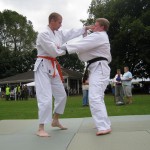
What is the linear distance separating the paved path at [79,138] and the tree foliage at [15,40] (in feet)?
211

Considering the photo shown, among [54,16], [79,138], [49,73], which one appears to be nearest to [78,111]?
[49,73]

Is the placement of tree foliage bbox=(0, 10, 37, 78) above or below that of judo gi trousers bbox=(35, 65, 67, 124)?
above

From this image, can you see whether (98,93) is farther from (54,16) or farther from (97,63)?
(54,16)

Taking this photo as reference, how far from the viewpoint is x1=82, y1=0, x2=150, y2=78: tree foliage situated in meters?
41.7

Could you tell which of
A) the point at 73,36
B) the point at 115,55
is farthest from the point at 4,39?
the point at 73,36

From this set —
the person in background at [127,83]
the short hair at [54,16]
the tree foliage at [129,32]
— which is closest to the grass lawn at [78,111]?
the person in background at [127,83]

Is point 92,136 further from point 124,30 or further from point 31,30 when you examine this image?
point 31,30

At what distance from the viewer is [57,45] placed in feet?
20.9

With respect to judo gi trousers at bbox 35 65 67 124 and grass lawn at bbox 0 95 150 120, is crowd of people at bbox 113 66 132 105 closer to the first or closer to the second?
grass lawn at bbox 0 95 150 120

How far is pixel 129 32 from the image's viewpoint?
1689 inches

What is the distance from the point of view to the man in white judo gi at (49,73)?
6.16m

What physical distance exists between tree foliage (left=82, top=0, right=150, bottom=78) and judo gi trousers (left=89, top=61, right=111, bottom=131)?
35189 mm

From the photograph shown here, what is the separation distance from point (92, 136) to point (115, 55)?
39.9 metres

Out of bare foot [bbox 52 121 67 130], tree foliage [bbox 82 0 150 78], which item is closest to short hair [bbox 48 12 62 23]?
bare foot [bbox 52 121 67 130]
